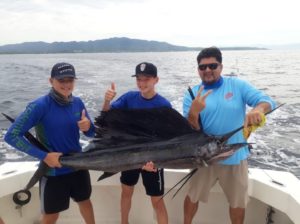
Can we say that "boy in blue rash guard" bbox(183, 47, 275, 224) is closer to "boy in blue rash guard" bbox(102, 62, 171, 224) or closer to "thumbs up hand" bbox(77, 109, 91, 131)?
"boy in blue rash guard" bbox(102, 62, 171, 224)

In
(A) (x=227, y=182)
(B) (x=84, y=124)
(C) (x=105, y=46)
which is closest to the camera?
(B) (x=84, y=124)

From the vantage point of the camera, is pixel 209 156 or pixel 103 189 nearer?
pixel 209 156

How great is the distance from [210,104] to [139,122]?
0.52 m

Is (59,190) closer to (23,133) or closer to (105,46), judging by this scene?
(23,133)

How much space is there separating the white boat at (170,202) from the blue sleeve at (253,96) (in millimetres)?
656

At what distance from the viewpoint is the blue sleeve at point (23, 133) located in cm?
214

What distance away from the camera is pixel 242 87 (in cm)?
244

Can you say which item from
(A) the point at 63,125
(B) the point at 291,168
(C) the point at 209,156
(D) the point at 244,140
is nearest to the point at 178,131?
(C) the point at 209,156

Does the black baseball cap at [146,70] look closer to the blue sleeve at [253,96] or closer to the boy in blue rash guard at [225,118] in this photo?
the boy in blue rash guard at [225,118]

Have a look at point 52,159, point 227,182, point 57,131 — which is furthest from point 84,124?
point 227,182

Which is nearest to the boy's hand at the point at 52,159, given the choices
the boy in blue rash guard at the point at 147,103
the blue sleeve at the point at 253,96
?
the boy in blue rash guard at the point at 147,103

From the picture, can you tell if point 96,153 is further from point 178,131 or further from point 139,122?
point 178,131

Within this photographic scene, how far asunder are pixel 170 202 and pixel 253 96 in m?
1.19

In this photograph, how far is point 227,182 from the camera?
249 centimetres
